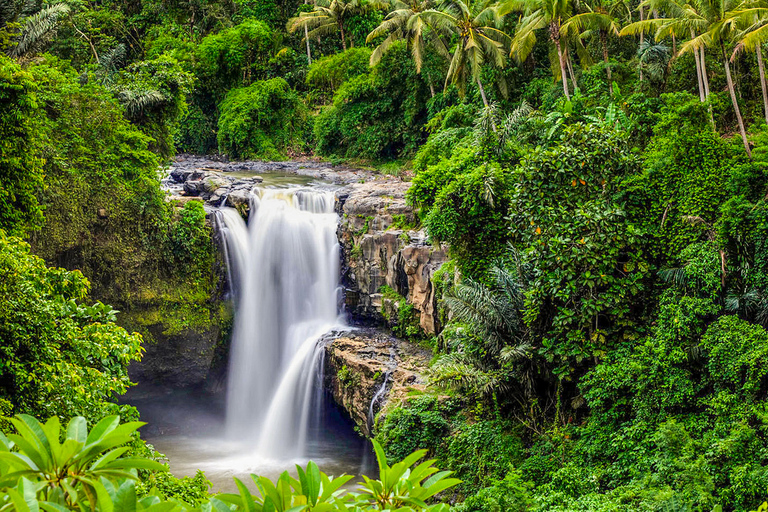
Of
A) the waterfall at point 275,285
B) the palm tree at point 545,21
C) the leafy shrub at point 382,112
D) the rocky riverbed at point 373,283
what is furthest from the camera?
the leafy shrub at point 382,112

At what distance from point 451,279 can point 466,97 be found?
10.9 meters

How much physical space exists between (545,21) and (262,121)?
19.8 metres

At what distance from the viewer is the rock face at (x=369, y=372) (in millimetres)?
14492

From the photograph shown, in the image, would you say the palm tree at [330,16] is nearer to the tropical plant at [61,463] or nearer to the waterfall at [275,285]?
the waterfall at [275,285]

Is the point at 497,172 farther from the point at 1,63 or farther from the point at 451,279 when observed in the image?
the point at 1,63

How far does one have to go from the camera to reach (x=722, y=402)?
958 cm

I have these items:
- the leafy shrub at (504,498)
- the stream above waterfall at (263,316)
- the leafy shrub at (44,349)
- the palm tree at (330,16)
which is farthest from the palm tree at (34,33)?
the leafy shrub at (504,498)

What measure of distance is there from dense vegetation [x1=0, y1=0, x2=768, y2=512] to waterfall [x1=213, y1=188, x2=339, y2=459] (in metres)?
1.23

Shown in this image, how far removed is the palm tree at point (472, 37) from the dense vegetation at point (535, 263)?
10 cm

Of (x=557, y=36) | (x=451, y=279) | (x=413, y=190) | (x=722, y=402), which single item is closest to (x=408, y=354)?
(x=451, y=279)

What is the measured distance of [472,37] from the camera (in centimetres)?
1928

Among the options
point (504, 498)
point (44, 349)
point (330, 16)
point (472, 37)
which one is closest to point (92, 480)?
point (44, 349)

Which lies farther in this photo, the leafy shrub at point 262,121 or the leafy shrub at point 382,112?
the leafy shrub at point 262,121

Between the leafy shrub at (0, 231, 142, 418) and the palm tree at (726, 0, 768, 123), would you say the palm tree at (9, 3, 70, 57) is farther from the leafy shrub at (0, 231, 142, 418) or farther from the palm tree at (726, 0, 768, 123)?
the palm tree at (726, 0, 768, 123)
